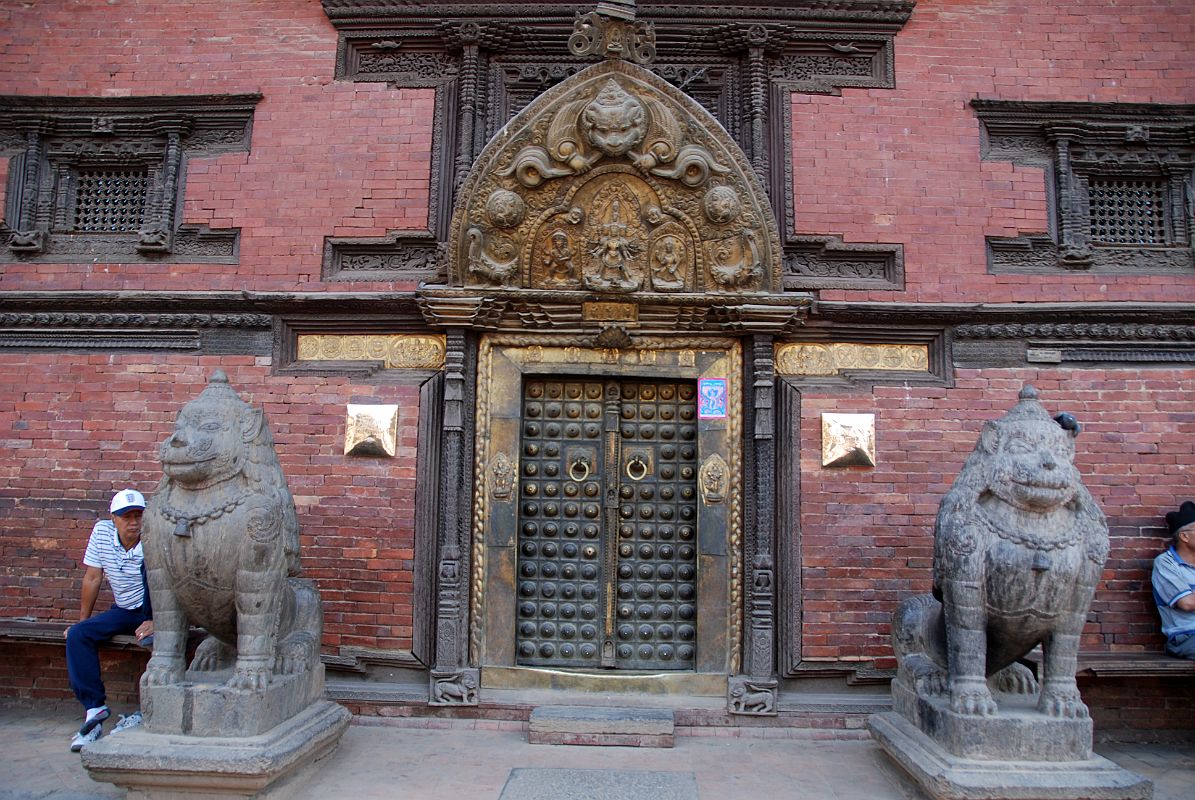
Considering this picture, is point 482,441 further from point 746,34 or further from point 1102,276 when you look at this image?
point 1102,276

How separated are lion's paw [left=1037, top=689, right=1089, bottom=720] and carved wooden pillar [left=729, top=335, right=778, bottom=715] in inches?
75.7

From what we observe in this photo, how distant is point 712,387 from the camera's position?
20.7ft

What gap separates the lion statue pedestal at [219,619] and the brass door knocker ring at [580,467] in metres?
2.17

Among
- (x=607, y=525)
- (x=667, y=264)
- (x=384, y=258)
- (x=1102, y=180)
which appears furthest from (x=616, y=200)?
(x=1102, y=180)

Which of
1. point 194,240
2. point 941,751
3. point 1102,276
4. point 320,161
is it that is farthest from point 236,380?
point 1102,276

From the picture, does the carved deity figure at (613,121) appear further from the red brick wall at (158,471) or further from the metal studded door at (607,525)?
the red brick wall at (158,471)

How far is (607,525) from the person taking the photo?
20.7 ft

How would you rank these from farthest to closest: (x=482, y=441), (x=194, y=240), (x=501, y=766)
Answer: (x=194, y=240) → (x=482, y=441) → (x=501, y=766)

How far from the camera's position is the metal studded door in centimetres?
623

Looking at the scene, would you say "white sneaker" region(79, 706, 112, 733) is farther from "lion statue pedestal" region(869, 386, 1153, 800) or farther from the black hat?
the black hat

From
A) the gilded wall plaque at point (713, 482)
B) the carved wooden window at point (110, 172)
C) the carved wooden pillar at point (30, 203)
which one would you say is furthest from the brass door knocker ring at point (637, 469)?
the carved wooden pillar at point (30, 203)

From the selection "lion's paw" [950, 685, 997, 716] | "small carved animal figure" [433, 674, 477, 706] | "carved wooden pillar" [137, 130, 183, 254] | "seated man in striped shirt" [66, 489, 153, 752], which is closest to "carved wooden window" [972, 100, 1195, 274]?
"lion's paw" [950, 685, 997, 716]

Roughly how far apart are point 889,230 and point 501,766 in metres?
4.75

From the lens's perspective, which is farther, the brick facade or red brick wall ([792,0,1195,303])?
red brick wall ([792,0,1195,303])
